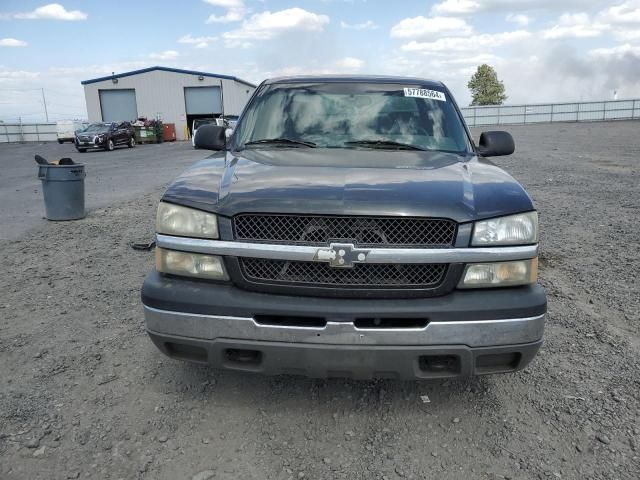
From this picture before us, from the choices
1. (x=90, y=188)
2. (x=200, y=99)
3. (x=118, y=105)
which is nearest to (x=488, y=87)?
(x=200, y=99)

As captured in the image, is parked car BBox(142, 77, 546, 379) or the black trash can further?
the black trash can

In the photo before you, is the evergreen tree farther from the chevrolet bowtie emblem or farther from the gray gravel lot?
the chevrolet bowtie emblem

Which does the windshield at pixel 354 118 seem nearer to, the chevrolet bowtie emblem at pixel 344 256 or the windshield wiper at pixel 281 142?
the windshield wiper at pixel 281 142

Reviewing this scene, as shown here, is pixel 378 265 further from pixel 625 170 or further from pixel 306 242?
pixel 625 170

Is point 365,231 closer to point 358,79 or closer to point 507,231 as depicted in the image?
point 507,231

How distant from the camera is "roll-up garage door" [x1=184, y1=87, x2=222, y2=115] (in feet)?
154

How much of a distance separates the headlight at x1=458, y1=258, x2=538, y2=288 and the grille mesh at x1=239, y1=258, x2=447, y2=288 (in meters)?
0.13

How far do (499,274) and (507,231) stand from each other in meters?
0.21

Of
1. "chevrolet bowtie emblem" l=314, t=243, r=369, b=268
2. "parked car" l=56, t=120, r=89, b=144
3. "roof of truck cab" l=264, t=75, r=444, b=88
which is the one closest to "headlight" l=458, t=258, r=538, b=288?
"chevrolet bowtie emblem" l=314, t=243, r=369, b=268

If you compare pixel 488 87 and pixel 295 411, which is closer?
pixel 295 411

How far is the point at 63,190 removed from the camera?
28.4 ft

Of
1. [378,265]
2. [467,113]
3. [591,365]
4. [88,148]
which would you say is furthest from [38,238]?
[467,113]

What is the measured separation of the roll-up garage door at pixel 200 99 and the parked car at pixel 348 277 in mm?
46810

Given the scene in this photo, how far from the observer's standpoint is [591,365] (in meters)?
3.43
